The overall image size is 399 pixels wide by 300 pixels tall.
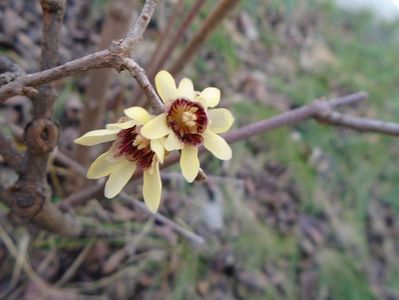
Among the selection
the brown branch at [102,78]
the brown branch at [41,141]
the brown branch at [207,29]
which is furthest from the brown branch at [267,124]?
the brown branch at [102,78]

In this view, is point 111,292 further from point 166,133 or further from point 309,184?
point 309,184

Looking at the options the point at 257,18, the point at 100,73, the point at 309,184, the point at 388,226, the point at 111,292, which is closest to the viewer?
the point at 100,73

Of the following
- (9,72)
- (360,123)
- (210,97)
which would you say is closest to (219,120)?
(210,97)

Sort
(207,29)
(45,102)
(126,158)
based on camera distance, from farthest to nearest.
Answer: (207,29)
(45,102)
(126,158)

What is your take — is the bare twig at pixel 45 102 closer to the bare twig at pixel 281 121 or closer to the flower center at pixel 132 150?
the flower center at pixel 132 150

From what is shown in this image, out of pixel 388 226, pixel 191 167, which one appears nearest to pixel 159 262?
pixel 191 167

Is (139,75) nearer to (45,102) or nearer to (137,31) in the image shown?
(137,31)
